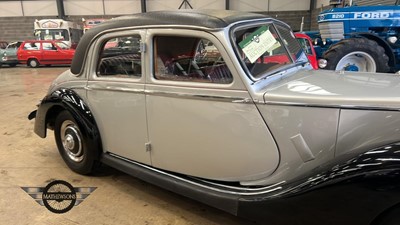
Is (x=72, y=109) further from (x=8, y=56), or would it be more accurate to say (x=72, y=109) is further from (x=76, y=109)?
(x=8, y=56)

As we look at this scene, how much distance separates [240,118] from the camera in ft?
7.18

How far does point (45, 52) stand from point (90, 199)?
14.2 m

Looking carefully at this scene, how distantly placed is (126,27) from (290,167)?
5.73 ft

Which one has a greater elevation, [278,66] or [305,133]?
[278,66]

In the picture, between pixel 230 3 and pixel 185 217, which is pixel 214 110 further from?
pixel 230 3

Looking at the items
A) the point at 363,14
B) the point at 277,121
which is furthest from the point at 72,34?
the point at 277,121

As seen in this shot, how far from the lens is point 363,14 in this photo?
A: 6.54 meters

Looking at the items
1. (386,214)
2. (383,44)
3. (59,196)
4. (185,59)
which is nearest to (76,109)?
(59,196)

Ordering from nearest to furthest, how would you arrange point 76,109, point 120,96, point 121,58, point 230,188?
point 230,188, point 120,96, point 121,58, point 76,109

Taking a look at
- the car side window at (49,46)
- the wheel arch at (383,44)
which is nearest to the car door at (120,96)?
the wheel arch at (383,44)

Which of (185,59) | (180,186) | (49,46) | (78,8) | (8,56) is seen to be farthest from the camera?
(78,8)

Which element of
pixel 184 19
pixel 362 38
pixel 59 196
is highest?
pixel 184 19

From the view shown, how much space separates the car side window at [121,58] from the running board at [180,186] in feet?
2.66

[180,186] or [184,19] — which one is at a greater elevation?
[184,19]
